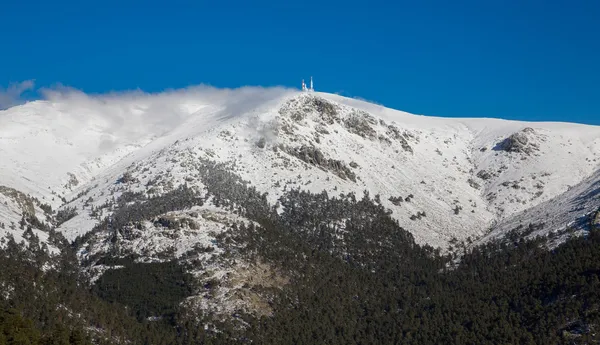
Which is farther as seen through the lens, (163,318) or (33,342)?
(163,318)

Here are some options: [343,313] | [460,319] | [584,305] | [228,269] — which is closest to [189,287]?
[228,269]

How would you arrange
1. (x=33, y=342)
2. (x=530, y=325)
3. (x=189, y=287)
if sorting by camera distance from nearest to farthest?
1. (x=33, y=342)
2. (x=530, y=325)
3. (x=189, y=287)

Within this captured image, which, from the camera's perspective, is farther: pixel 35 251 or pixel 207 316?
pixel 35 251

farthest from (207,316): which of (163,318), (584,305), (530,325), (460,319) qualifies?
(584,305)

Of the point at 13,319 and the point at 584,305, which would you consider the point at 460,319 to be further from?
the point at 13,319

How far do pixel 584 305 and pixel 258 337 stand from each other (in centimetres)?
8338

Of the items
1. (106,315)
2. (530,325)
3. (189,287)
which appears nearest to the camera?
(106,315)

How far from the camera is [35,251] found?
7864 inches

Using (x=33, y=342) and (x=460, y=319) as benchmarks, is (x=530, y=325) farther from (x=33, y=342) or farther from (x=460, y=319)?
(x=33, y=342)

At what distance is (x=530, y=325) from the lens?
178000 mm

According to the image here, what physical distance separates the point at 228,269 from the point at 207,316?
21800 millimetres

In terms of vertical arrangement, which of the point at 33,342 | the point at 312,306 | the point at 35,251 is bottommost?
the point at 33,342

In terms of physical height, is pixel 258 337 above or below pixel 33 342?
above

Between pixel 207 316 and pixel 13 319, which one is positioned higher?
pixel 207 316
